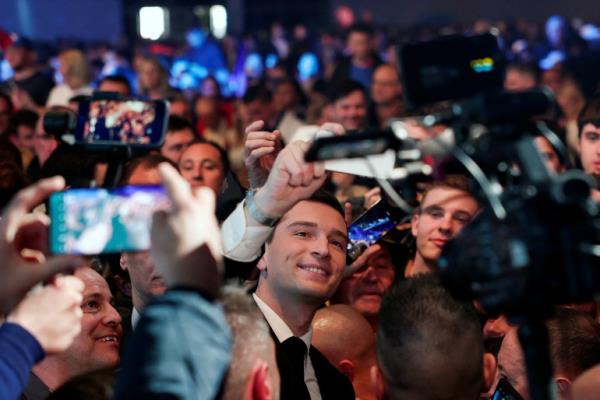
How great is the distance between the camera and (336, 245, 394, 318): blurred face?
5.37 m

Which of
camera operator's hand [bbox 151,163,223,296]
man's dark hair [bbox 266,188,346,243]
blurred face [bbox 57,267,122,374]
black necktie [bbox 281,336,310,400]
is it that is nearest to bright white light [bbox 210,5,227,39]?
man's dark hair [bbox 266,188,346,243]

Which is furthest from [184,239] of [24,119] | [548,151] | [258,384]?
[24,119]

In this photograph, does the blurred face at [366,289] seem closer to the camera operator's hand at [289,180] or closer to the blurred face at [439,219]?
the blurred face at [439,219]

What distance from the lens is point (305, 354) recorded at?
414 centimetres

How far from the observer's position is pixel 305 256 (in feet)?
14.5

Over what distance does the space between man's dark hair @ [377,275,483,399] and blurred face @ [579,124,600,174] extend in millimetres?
2723

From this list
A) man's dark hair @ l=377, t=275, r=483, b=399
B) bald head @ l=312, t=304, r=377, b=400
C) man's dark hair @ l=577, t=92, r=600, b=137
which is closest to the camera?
man's dark hair @ l=377, t=275, r=483, b=399

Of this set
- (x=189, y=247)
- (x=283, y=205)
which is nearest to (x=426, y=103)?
(x=189, y=247)

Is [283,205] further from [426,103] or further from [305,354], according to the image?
[426,103]

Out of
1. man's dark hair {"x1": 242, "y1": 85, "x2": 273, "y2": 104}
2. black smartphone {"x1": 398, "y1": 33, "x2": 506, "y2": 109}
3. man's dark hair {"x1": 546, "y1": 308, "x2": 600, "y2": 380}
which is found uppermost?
black smartphone {"x1": 398, "y1": 33, "x2": 506, "y2": 109}

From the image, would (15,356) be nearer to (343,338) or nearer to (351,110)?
(343,338)

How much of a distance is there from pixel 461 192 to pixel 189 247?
3.10m

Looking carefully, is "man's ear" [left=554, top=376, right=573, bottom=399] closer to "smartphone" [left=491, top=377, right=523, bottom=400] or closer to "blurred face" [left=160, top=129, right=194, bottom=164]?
"smartphone" [left=491, top=377, right=523, bottom=400]

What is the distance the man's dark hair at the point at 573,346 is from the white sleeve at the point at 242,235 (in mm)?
1016
